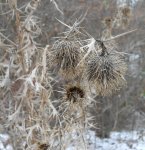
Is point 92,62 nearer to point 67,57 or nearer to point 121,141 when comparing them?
point 67,57

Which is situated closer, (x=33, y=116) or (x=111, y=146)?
(x=33, y=116)

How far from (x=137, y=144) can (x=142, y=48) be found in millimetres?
1602

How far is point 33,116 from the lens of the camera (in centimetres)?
325

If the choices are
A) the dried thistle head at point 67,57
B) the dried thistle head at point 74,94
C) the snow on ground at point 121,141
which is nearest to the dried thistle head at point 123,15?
the snow on ground at point 121,141

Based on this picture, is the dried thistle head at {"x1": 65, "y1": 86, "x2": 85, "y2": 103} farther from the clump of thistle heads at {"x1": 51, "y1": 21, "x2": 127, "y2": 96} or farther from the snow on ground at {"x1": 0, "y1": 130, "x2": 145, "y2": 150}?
the snow on ground at {"x1": 0, "y1": 130, "x2": 145, "y2": 150}

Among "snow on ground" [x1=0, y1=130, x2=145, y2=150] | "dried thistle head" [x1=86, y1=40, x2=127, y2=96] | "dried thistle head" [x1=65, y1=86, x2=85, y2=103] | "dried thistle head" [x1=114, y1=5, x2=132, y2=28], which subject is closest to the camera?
"dried thistle head" [x1=86, y1=40, x2=127, y2=96]

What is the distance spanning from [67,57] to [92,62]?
0.53 feet

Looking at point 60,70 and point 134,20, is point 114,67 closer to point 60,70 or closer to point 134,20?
point 60,70

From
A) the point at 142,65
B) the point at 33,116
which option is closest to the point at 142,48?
the point at 142,65

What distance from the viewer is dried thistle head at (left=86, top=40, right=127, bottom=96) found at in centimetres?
251

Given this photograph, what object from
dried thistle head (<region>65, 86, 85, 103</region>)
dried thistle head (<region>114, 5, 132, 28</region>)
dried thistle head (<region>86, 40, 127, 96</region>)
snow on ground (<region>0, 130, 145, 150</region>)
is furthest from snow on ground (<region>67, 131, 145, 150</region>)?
dried thistle head (<region>86, 40, 127, 96</region>)

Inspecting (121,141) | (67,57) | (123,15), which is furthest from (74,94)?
(121,141)

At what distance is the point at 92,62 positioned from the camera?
252 cm

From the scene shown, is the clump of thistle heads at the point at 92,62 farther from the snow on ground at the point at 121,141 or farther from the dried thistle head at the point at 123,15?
the snow on ground at the point at 121,141
